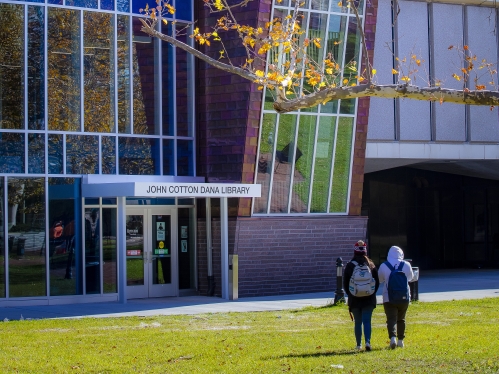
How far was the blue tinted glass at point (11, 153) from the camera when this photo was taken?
20.0 meters

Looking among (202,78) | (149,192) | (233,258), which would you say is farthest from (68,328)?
(202,78)

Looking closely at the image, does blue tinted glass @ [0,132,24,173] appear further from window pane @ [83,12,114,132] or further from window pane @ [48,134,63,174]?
window pane @ [83,12,114,132]

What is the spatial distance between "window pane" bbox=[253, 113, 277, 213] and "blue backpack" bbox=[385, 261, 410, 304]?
34.9ft

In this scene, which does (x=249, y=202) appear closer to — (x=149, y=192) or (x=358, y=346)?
(x=149, y=192)

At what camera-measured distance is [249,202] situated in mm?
22125

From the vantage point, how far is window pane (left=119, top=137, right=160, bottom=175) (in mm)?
21516

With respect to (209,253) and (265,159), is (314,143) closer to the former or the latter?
(265,159)

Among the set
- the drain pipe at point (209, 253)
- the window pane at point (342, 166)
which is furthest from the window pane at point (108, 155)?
the window pane at point (342, 166)

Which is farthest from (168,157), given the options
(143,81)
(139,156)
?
(143,81)

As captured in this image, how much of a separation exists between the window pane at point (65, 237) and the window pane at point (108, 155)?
2.64 feet

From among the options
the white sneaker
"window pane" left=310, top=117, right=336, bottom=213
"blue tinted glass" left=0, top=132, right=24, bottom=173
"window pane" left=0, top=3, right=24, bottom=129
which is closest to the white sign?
"window pane" left=310, top=117, right=336, bottom=213

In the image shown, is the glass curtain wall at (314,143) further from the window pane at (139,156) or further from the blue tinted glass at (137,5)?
the blue tinted glass at (137,5)

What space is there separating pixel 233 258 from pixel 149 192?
113 inches

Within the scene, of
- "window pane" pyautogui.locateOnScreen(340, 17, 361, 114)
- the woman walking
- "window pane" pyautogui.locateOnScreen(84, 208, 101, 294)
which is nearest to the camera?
the woman walking
